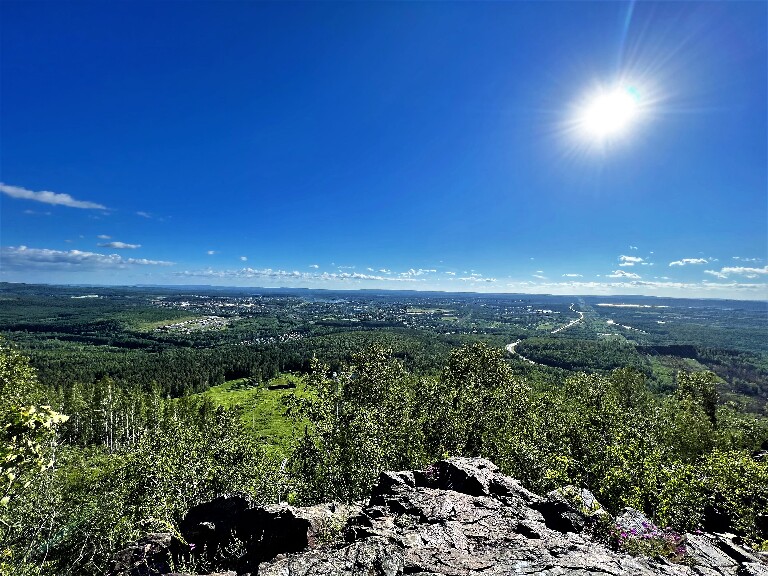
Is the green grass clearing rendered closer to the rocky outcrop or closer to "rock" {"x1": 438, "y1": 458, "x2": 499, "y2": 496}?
the rocky outcrop

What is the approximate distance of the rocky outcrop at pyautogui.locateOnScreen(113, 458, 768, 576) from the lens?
11.8 m

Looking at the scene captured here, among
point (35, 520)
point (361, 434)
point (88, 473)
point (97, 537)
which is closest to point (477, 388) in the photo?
point (361, 434)

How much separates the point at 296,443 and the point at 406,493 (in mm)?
10694

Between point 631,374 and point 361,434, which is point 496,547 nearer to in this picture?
point 361,434

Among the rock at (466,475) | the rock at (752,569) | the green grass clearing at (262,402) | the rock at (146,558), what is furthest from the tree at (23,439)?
the green grass clearing at (262,402)

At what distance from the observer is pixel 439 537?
13562 mm

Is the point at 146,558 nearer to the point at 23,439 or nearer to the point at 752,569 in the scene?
the point at 23,439

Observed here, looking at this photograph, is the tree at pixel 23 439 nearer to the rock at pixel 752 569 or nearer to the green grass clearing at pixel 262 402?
the rock at pixel 752 569

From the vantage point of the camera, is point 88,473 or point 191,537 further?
point 88,473

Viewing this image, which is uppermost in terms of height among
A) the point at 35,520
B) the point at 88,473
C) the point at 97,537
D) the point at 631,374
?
the point at 631,374

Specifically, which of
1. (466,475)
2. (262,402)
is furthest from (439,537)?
(262,402)

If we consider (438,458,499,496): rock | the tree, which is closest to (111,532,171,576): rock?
the tree

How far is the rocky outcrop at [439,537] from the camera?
11.8 meters

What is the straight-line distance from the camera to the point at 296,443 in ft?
83.1
